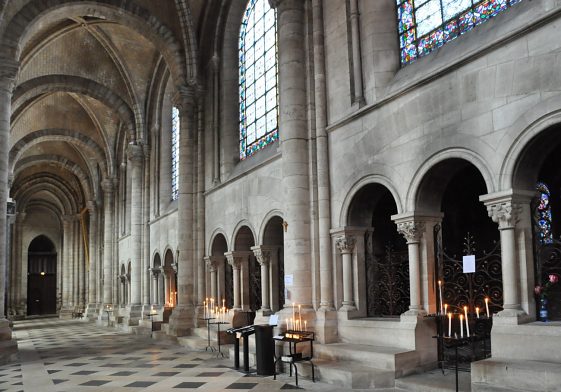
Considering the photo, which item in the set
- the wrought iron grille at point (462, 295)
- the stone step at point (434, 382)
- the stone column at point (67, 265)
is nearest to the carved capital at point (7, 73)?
the wrought iron grille at point (462, 295)

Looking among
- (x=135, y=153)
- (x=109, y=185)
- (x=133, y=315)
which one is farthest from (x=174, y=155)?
(x=109, y=185)

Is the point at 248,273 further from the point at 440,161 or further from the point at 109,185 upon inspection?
the point at 109,185

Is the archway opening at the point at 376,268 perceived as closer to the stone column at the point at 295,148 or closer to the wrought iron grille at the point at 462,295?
the wrought iron grille at the point at 462,295

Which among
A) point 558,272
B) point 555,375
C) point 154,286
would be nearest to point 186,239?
point 154,286

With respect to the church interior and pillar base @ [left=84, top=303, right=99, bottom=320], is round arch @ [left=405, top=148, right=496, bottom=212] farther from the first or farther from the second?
pillar base @ [left=84, top=303, right=99, bottom=320]

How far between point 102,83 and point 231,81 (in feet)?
35.1

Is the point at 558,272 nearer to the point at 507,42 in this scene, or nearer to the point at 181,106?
the point at 507,42

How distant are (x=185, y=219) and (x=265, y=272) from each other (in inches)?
200

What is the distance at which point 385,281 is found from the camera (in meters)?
11.9

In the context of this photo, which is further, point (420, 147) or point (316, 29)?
point (316, 29)

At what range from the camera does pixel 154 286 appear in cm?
2631

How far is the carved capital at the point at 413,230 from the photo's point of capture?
10125 millimetres

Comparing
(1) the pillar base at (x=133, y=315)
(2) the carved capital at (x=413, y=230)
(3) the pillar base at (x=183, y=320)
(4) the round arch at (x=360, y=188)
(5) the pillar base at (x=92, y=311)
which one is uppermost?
(4) the round arch at (x=360, y=188)

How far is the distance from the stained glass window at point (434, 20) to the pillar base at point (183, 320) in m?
11.4
